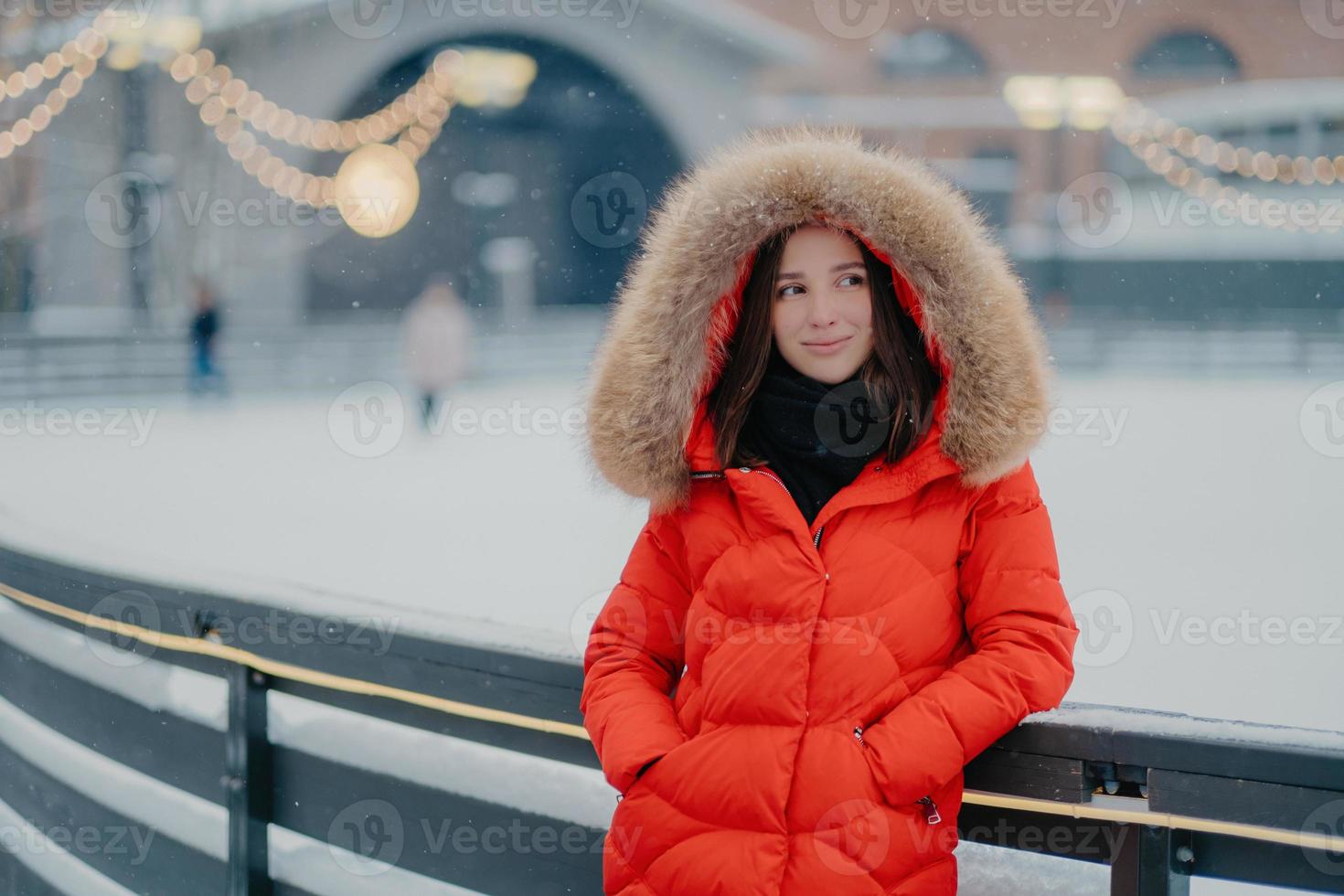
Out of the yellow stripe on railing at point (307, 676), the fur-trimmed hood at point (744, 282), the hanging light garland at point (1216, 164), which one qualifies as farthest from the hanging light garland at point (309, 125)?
the fur-trimmed hood at point (744, 282)

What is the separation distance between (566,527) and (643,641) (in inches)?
179

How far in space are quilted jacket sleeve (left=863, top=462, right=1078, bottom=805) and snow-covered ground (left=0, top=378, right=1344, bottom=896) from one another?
0.94 feet

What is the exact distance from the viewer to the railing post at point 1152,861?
1.15 metres

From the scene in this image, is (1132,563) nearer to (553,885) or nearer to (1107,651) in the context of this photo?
(1107,651)

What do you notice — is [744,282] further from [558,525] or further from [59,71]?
[59,71]

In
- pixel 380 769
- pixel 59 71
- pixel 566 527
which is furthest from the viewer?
pixel 59 71

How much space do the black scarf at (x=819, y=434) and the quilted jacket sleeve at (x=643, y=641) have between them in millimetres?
177

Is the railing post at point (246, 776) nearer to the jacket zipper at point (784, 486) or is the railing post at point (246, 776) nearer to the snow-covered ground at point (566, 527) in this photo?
the snow-covered ground at point (566, 527)

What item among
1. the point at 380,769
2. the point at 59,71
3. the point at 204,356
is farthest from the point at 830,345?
the point at 59,71

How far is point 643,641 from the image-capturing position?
4.68 feet

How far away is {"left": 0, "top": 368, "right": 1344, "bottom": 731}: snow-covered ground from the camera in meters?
3.29

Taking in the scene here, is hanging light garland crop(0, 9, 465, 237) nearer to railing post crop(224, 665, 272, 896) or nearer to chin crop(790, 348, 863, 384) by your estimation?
railing post crop(224, 665, 272, 896)

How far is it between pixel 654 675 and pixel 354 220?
17826 mm

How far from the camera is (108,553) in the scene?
2.21 metres
